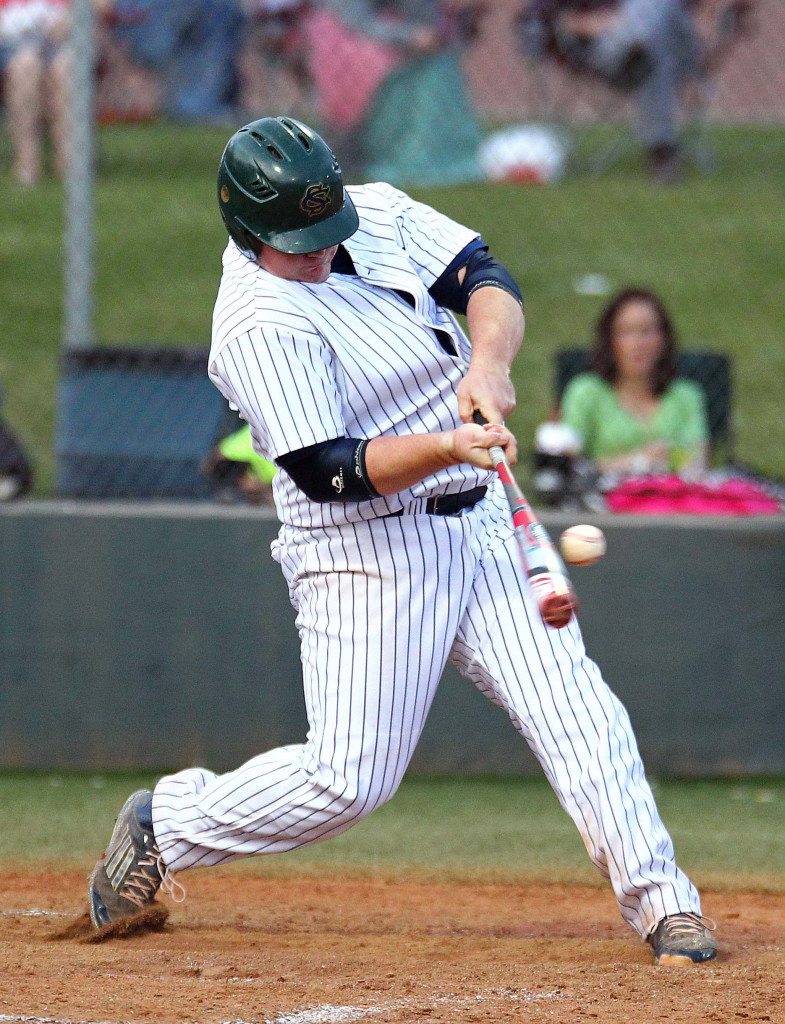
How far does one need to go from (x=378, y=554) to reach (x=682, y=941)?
1.05 metres

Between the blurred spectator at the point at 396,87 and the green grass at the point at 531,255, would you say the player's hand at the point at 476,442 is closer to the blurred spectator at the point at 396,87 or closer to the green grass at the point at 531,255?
the blurred spectator at the point at 396,87

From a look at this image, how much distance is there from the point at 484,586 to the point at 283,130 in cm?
108

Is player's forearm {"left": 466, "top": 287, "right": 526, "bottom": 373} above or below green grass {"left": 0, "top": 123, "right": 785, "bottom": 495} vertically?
above

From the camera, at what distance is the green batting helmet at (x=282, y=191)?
121 inches

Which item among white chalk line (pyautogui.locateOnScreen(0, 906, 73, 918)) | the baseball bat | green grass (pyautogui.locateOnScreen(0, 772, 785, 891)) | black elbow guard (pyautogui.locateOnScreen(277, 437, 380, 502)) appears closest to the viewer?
the baseball bat

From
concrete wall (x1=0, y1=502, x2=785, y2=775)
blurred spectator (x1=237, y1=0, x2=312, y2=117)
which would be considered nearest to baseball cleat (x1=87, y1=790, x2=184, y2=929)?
concrete wall (x1=0, y1=502, x2=785, y2=775)

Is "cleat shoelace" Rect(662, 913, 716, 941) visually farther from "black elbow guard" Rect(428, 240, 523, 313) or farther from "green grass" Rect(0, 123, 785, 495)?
"green grass" Rect(0, 123, 785, 495)

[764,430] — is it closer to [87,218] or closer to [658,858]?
[87,218]

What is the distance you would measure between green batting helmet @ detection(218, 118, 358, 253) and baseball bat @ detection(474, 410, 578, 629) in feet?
1.67

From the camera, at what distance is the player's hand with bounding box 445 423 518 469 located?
9.36 feet

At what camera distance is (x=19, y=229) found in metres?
7.86

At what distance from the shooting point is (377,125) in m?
6.49

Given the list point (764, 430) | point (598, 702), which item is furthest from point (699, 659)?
point (764, 430)

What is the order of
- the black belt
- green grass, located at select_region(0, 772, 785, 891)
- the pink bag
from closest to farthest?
the black belt → green grass, located at select_region(0, 772, 785, 891) → the pink bag
